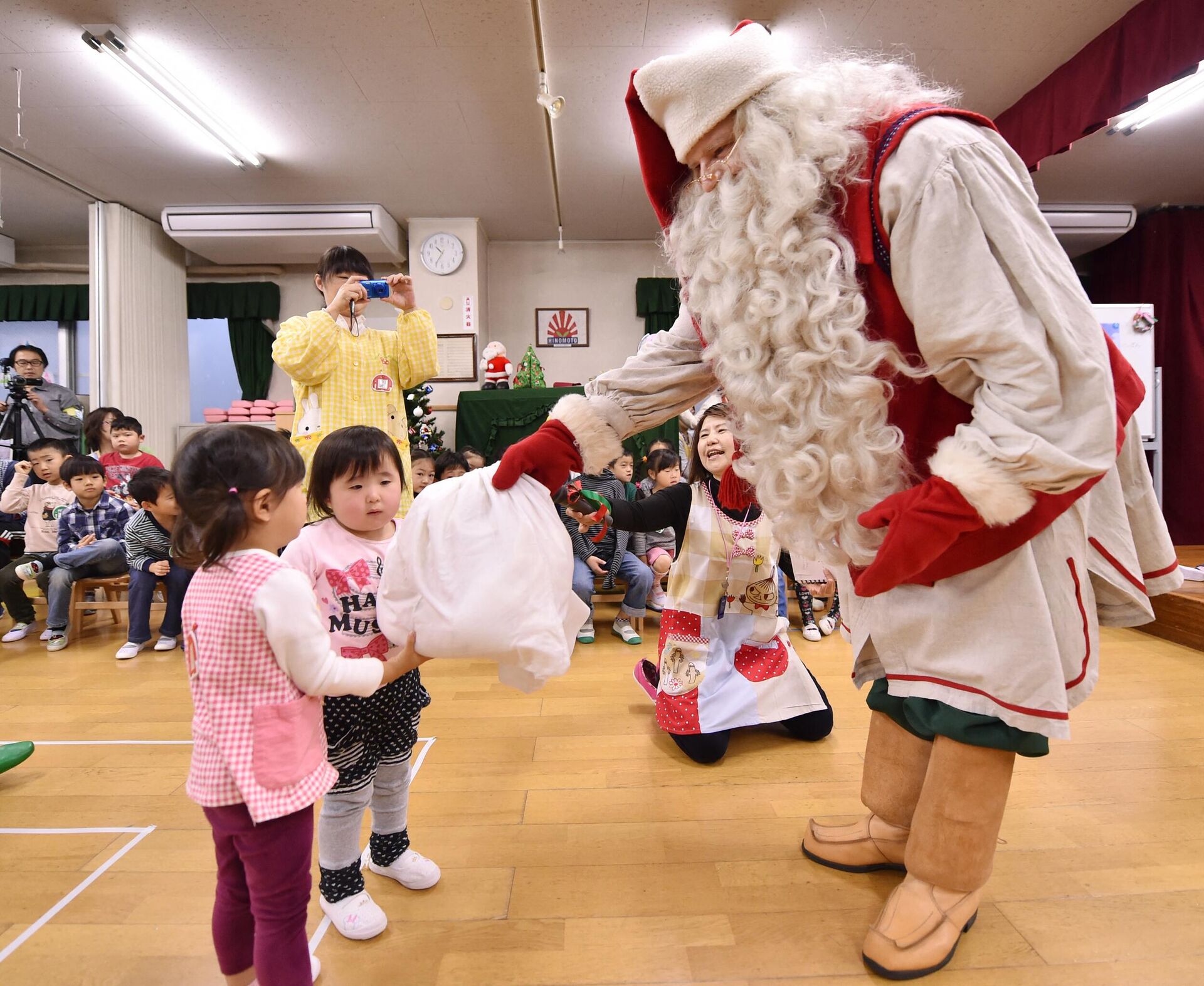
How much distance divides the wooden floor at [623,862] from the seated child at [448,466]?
217cm

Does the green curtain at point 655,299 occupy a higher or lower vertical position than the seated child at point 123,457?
higher

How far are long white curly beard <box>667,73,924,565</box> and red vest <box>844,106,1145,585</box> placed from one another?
31 mm

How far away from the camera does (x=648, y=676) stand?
2129mm

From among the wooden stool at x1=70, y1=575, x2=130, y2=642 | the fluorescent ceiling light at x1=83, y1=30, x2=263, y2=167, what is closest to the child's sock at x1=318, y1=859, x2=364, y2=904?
the wooden stool at x1=70, y1=575, x2=130, y2=642

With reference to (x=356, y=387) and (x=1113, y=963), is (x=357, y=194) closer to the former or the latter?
(x=356, y=387)

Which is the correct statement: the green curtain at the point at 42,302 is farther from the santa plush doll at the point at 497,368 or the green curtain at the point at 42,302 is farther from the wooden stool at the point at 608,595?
the wooden stool at the point at 608,595

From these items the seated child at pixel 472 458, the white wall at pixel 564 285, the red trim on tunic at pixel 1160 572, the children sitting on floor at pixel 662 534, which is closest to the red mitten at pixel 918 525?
the red trim on tunic at pixel 1160 572

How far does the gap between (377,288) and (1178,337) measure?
21.6ft

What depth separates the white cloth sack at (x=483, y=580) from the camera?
3.19 feet

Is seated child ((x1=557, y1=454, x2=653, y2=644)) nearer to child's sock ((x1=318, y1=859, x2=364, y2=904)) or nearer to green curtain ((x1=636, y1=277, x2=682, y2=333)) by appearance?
child's sock ((x1=318, y1=859, x2=364, y2=904))

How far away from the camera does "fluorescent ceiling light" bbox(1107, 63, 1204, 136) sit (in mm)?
3732

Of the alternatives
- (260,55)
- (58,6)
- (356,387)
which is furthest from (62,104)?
(356,387)

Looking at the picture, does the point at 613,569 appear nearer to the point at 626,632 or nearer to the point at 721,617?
the point at 626,632

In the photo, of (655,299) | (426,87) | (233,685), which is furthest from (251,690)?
(655,299)
